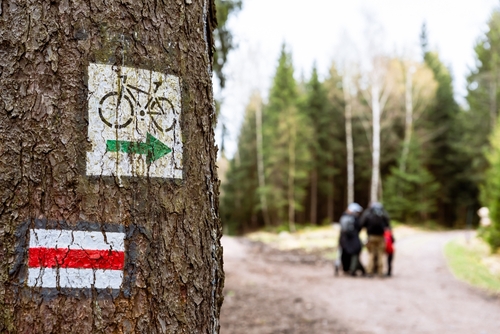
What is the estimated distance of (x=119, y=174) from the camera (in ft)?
3.85

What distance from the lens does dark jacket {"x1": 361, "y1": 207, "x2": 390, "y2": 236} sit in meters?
9.52

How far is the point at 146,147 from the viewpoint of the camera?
1.21 m

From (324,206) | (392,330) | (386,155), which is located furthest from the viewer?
(324,206)

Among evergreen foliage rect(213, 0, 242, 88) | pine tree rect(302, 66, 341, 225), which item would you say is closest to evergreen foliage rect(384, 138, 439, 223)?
pine tree rect(302, 66, 341, 225)

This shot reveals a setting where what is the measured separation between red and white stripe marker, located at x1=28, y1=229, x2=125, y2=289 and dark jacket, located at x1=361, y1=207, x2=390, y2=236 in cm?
896

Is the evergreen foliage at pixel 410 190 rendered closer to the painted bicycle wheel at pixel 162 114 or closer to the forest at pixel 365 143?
the forest at pixel 365 143

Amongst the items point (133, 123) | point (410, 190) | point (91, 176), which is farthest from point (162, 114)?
point (410, 190)

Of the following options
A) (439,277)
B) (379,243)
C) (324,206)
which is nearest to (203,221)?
(379,243)

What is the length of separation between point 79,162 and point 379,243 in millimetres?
9359

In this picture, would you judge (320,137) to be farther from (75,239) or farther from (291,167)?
(75,239)

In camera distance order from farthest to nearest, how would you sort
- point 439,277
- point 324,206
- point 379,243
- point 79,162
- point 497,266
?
point 324,206 → point 497,266 → point 439,277 → point 379,243 → point 79,162

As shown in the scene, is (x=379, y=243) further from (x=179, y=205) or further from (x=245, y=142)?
(x=245, y=142)

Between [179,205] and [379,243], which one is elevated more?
[179,205]

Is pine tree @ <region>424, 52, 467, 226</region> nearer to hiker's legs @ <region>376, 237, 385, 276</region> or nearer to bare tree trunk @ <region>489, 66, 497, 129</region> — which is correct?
bare tree trunk @ <region>489, 66, 497, 129</region>
